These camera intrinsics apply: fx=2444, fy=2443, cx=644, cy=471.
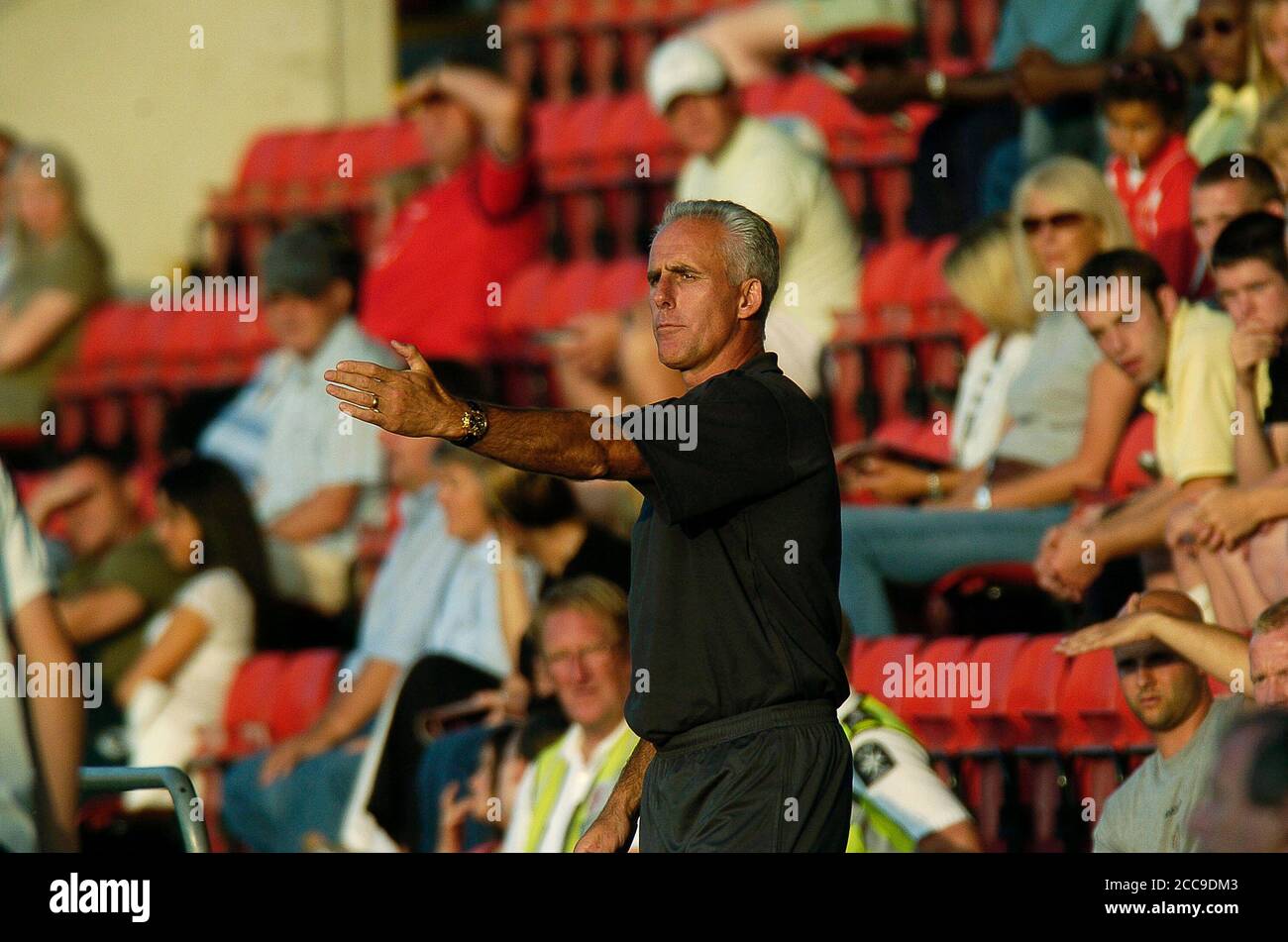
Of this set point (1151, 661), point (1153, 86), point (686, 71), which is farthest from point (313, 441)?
point (1151, 661)

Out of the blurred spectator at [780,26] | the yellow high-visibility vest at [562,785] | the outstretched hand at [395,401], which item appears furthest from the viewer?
the blurred spectator at [780,26]

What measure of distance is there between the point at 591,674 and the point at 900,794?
92 centimetres

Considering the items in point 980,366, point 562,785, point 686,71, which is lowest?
point 562,785

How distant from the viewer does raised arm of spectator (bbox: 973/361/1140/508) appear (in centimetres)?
618

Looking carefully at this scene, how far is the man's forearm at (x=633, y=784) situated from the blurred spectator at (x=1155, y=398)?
7.07ft

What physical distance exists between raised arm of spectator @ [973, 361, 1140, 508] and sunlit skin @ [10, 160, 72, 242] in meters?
4.89

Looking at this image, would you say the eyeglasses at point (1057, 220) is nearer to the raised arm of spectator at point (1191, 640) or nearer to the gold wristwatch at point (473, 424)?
the raised arm of spectator at point (1191, 640)

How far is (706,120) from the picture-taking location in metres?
7.74

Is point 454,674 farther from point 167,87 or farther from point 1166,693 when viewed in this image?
point 167,87

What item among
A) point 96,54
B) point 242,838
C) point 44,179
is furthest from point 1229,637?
point 96,54

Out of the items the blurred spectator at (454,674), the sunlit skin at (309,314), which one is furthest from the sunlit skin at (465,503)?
the sunlit skin at (309,314)

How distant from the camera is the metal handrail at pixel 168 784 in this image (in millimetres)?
4422

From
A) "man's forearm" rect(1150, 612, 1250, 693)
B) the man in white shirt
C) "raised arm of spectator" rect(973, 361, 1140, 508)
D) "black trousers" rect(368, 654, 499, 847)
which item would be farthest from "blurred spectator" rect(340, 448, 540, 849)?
"man's forearm" rect(1150, 612, 1250, 693)

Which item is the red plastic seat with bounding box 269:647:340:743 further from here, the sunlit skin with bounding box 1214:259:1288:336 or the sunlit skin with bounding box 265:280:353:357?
the sunlit skin with bounding box 1214:259:1288:336
